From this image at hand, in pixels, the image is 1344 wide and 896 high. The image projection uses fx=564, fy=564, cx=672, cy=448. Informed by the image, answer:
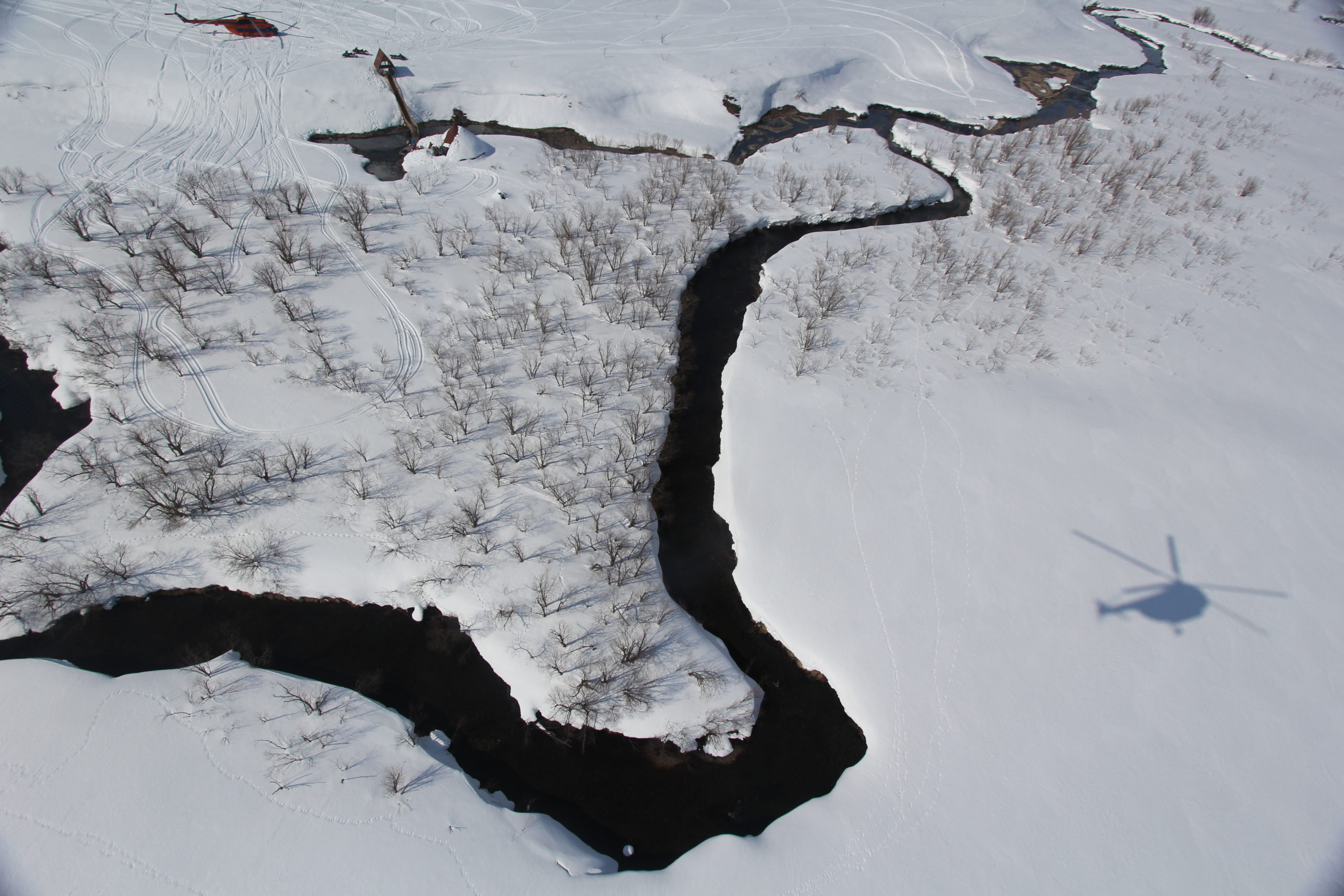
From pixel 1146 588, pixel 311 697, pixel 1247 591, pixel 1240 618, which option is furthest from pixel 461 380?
pixel 1247 591

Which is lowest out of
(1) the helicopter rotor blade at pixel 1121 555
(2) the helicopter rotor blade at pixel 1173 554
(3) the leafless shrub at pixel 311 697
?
(3) the leafless shrub at pixel 311 697

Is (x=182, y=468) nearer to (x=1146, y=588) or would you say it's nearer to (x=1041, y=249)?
(x=1146, y=588)

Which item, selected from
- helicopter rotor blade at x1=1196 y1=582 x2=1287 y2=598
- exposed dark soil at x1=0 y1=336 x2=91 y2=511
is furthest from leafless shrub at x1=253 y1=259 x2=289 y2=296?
helicopter rotor blade at x1=1196 y1=582 x2=1287 y2=598

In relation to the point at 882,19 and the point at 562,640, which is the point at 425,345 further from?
the point at 882,19

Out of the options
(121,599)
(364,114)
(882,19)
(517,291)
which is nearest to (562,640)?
(121,599)

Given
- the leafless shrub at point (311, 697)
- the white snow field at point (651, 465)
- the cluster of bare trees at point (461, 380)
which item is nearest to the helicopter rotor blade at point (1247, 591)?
the white snow field at point (651, 465)

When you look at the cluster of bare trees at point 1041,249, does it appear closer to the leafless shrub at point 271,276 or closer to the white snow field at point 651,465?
the white snow field at point 651,465
